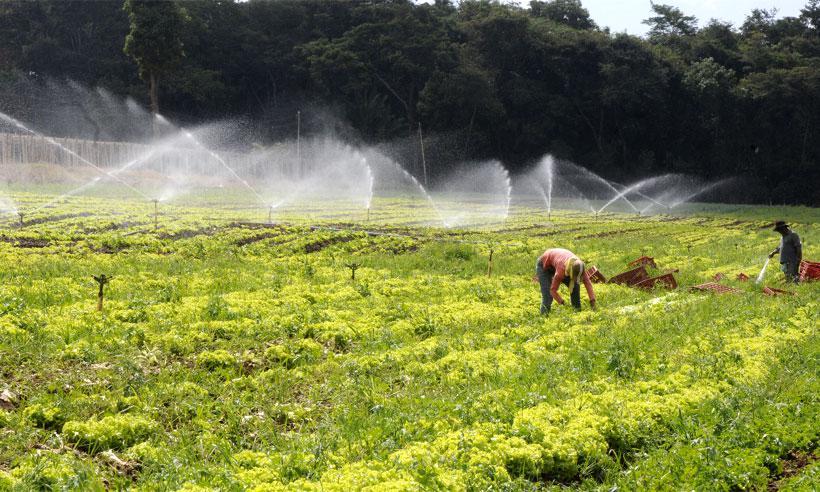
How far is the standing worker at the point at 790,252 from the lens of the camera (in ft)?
61.8

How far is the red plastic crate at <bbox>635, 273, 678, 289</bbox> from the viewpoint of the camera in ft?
64.3

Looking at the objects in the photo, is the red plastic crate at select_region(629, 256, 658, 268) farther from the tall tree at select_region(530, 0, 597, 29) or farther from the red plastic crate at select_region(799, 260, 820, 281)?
the tall tree at select_region(530, 0, 597, 29)

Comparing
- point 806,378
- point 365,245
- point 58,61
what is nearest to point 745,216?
point 365,245

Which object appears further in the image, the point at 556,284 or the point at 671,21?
the point at 671,21

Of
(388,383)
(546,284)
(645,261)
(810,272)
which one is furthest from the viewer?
(645,261)

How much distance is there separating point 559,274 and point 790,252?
820 cm

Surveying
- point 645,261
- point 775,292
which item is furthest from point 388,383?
point 645,261

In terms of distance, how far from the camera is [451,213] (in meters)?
49.7

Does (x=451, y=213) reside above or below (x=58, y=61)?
below

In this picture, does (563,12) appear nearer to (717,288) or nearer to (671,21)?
(671,21)

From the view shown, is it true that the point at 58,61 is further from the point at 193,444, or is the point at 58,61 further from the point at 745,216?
the point at 193,444

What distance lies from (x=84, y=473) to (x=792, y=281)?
17416 millimetres

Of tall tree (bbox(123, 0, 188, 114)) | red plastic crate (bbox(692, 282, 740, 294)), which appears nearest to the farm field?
red plastic crate (bbox(692, 282, 740, 294))

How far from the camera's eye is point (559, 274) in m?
14.3
